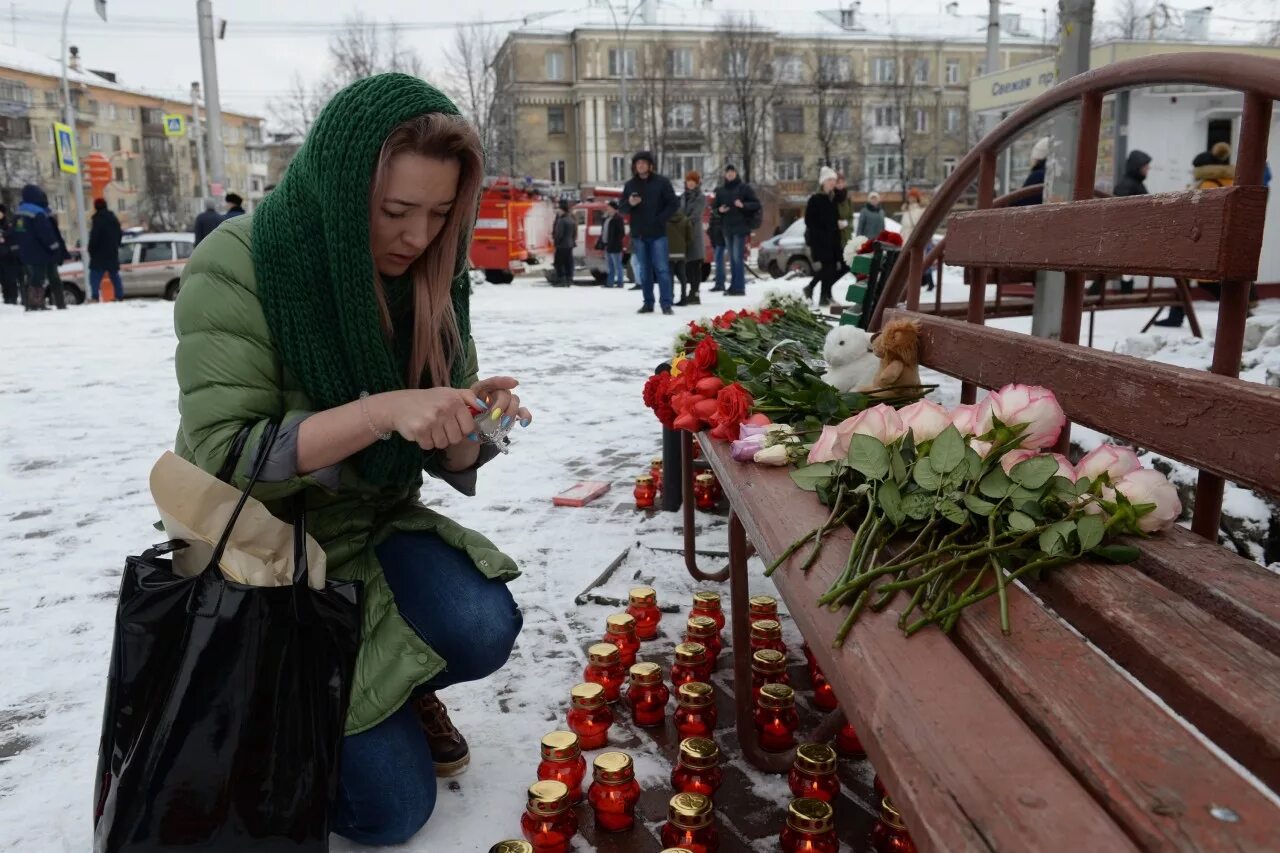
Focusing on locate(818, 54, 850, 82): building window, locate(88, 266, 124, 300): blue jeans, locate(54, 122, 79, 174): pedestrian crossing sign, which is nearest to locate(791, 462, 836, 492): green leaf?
locate(88, 266, 124, 300): blue jeans

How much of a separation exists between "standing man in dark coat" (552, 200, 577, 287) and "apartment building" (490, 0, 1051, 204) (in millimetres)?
33625

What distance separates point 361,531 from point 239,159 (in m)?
95.8

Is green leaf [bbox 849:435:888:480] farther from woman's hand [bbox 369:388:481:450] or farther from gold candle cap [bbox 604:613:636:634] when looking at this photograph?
gold candle cap [bbox 604:613:636:634]

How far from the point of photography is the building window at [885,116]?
5794cm

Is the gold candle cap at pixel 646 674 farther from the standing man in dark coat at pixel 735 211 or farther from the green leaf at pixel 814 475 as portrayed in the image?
the standing man in dark coat at pixel 735 211

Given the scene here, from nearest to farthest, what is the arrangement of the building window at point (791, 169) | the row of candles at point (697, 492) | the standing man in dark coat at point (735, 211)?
1. the row of candles at point (697, 492)
2. the standing man in dark coat at point (735, 211)
3. the building window at point (791, 169)

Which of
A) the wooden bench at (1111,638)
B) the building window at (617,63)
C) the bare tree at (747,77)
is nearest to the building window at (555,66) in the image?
the building window at (617,63)

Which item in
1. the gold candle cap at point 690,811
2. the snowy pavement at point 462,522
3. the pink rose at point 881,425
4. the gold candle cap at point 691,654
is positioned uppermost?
the pink rose at point 881,425

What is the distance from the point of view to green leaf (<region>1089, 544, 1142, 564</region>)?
161 centimetres

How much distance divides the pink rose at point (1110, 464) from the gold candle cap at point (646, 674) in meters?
Result: 1.27

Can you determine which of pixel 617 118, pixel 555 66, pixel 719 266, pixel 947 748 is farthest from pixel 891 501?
pixel 555 66

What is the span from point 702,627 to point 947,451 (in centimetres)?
130

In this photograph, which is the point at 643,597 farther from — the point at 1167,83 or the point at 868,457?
the point at 1167,83

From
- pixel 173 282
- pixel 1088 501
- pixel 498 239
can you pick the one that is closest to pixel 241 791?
pixel 1088 501
